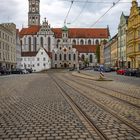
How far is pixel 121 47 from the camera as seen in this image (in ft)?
296

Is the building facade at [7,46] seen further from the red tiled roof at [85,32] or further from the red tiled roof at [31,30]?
the red tiled roof at [85,32]

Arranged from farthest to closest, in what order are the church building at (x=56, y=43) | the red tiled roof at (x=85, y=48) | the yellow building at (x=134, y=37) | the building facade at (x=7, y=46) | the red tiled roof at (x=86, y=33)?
1. the red tiled roof at (x=86, y=33)
2. the red tiled roof at (x=85, y=48)
3. the church building at (x=56, y=43)
4. the building facade at (x=7, y=46)
5. the yellow building at (x=134, y=37)

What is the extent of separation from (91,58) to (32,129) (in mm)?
152489

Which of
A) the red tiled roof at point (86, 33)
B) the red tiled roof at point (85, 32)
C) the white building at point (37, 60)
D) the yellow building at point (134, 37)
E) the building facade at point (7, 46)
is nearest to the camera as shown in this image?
the yellow building at point (134, 37)

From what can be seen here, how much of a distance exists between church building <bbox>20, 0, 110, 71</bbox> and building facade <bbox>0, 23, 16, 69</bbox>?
37.2m

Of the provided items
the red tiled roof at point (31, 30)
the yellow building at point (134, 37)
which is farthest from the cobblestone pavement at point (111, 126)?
the red tiled roof at point (31, 30)

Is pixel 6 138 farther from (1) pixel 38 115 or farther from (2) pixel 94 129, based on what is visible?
(1) pixel 38 115

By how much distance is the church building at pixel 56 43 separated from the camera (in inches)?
5640

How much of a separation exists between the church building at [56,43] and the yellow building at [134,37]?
6154 centimetres

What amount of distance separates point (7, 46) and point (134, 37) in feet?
109

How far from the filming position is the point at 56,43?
155m

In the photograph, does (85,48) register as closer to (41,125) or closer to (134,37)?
(134,37)

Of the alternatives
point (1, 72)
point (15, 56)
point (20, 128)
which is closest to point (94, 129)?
point (20, 128)

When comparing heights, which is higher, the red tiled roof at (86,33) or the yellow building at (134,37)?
the red tiled roof at (86,33)
